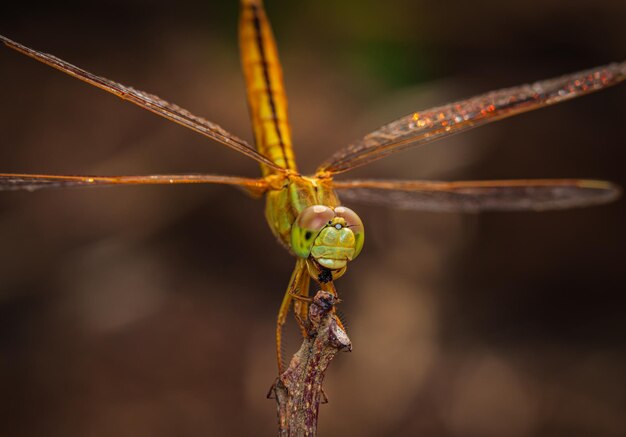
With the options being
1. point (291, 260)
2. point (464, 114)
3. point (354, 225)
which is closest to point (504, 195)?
point (464, 114)

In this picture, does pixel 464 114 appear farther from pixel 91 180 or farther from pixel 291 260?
pixel 291 260

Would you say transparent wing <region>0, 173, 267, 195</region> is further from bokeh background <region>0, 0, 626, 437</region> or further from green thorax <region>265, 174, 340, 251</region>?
bokeh background <region>0, 0, 626, 437</region>

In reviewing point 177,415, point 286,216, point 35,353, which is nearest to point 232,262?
point 177,415

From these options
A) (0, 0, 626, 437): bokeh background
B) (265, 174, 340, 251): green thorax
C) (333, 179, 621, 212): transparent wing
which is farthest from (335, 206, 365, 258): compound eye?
(0, 0, 626, 437): bokeh background

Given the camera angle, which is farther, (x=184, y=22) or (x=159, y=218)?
(x=184, y=22)

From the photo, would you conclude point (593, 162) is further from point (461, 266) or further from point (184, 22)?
point (184, 22)

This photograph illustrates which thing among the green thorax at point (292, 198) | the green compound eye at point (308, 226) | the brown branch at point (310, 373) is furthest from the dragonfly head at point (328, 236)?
the brown branch at point (310, 373)
